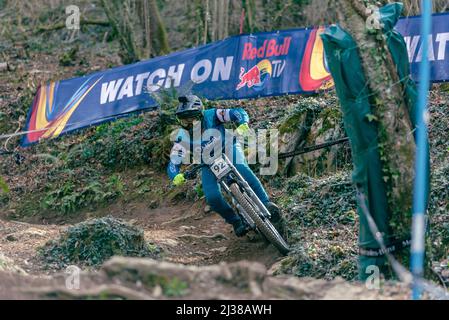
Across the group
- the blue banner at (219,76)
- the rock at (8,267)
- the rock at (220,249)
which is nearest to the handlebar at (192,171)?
the rock at (220,249)

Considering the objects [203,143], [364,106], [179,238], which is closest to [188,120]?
[203,143]

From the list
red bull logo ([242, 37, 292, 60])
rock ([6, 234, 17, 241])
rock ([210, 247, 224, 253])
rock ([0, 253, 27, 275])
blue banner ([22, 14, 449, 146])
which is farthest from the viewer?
red bull logo ([242, 37, 292, 60])

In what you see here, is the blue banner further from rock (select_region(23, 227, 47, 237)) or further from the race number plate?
the race number plate

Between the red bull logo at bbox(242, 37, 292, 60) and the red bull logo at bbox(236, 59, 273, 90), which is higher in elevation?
the red bull logo at bbox(242, 37, 292, 60)

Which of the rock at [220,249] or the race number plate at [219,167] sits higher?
the race number plate at [219,167]

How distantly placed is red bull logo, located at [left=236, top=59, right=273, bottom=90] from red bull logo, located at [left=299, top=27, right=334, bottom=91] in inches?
28.1

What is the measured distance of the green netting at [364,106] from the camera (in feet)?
25.5

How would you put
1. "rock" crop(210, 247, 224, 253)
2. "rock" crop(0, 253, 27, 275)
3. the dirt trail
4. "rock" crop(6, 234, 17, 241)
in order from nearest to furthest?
"rock" crop(0, 253, 27, 275) → the dirt trail → "rock" crop(210, 247, 224, 253) → "rock" crop(6, 234, 17, 241)

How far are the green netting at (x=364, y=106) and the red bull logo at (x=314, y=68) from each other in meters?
7.73

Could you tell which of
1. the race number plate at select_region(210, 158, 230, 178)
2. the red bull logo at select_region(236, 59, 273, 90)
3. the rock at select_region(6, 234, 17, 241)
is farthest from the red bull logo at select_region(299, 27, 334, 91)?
the rock at select_region(6, 234, 17, 241)

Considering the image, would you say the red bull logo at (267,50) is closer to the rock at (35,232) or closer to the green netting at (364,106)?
the rock at (35,232)

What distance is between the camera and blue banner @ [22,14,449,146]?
15.1 metres

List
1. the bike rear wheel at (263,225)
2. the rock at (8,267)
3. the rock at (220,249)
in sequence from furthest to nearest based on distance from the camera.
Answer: the rock at (220,249), the bike rear wheel at (263,225), the rock at (8,267)

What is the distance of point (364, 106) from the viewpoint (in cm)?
780
